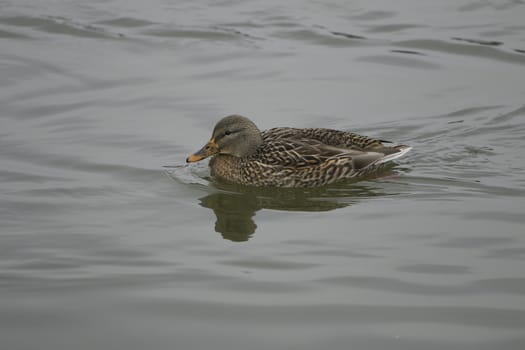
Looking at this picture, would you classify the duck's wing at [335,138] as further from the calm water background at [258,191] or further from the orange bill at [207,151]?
the orange bill at [207,151]

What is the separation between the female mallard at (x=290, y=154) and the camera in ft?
31.2

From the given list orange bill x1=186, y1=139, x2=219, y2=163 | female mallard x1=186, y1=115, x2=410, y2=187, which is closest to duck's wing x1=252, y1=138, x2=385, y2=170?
female mallard x1=186, y1=115, x2=410, y2=187

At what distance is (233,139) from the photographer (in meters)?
9.74

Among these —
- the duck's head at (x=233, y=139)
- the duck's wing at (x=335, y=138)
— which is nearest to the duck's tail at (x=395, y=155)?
the duck's wing at (x=335, y=138)

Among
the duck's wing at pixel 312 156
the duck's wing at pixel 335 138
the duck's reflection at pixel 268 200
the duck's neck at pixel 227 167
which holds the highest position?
the duck's wing at pixel 335 138

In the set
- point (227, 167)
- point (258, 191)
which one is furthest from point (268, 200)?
point (227, 167)

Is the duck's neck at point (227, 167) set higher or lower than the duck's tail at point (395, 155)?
lower

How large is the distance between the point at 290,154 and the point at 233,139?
0.66 m

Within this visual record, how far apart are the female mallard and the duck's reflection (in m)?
0.13

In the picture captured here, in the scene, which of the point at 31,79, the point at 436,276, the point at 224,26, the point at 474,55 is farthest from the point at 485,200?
the point at 224,26

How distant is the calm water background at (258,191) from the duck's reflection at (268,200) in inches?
1.3

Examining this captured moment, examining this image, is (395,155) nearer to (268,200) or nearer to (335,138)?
(335,138)

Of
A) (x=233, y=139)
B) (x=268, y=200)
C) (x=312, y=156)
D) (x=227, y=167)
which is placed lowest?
(x=268, y=200)

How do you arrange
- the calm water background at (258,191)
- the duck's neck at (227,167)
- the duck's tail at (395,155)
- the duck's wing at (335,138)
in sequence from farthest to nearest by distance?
the duck's neck at (227,167) < the duck's wing at (335,138) < the duck's tail at (395,155) < the calm water background at (258,191)
